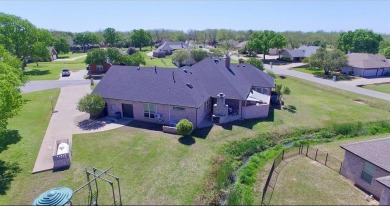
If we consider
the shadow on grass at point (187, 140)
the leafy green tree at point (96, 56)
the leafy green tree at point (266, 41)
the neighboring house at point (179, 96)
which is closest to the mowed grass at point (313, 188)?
the shadow on grass at point (187, 140)

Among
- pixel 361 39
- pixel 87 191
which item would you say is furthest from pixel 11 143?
pixel 361 39

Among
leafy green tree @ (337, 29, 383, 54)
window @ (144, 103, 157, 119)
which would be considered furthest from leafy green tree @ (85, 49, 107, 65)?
leafy green tree @ (337, 29, 383, 54)

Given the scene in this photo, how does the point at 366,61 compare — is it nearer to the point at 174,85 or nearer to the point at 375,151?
the point at 375,151

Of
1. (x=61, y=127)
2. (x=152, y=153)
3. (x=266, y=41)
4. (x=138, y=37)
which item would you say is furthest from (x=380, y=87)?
(x=138, y=37)

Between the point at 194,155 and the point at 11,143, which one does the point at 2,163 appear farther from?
the point at 194,155

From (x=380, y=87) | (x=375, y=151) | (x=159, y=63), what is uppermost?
(x=159, y=63)

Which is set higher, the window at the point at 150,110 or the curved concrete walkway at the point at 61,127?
the window at the point at 150,110

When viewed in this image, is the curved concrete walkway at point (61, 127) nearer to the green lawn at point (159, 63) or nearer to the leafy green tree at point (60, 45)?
the green lawn at point (159, 63)
